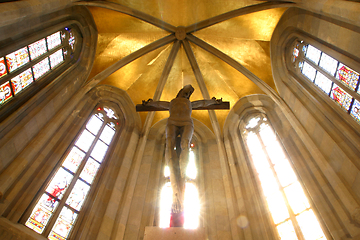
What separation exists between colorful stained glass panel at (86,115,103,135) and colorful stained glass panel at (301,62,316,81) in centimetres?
703

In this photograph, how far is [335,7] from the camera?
565cm

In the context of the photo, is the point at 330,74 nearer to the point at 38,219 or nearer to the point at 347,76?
the point at 347,76

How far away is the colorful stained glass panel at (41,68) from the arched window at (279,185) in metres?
6.98

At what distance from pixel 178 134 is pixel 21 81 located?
429 centimetres

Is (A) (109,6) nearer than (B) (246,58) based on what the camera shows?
Yes

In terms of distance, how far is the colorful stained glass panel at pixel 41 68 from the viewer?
7.09m

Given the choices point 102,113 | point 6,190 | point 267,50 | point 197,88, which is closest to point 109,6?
point 102,113

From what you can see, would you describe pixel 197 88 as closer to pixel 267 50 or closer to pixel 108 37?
pixel 267 50

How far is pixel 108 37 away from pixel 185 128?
6879 millimetres

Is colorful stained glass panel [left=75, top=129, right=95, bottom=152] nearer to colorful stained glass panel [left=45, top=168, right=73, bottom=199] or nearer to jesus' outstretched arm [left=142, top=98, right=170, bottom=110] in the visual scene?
colorful stained glass panel [left=45, top=168, right=73, bottom=199]

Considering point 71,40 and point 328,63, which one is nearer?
point 328,63

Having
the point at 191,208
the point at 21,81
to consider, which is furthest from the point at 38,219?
the point at 191,208

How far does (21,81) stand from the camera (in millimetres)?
6523

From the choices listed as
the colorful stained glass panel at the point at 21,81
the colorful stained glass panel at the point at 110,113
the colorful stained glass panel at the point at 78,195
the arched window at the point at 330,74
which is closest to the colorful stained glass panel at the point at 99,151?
the colorful stained glass panel at the point at 78,195
